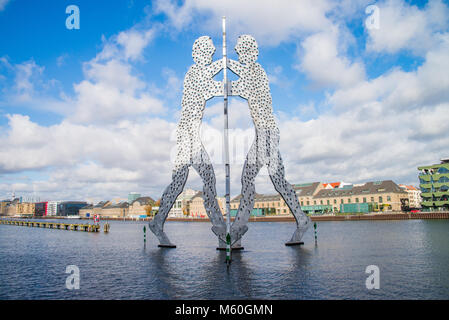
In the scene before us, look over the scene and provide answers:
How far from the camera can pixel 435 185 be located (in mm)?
78062

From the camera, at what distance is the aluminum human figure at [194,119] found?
24328 millimetres

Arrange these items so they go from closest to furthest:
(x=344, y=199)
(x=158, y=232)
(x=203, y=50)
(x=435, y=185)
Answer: (x=203, y=50) < (x=158, y=232) < (x=435, y=185) < (x=344, y=199)

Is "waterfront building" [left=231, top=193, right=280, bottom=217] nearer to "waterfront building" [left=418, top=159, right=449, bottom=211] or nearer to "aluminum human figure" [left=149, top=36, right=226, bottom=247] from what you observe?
"waterfront building" [left=418, top=159, right=449, bottom=211]

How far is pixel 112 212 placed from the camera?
176 m

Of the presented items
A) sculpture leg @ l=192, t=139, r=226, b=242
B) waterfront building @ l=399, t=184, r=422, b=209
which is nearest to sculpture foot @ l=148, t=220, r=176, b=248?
sculpture leg @ l=192, t=139, r=226, b=242

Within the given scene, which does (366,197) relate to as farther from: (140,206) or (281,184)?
(140,206)

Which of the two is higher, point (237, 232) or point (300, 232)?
point (237, 232)

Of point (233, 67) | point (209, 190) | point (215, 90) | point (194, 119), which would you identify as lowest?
point (209, 190)

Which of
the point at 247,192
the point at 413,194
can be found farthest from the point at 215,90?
the point at 413,194

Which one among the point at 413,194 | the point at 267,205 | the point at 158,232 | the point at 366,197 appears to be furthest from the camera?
the point at 413,194

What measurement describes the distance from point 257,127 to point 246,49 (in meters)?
5.58

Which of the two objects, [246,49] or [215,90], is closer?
[215,90]

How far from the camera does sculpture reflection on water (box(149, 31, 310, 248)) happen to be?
24156 mm

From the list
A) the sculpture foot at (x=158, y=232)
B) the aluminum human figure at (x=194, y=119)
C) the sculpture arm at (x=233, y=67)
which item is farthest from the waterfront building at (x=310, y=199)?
the sculpture arm at (x=233, y=67)
